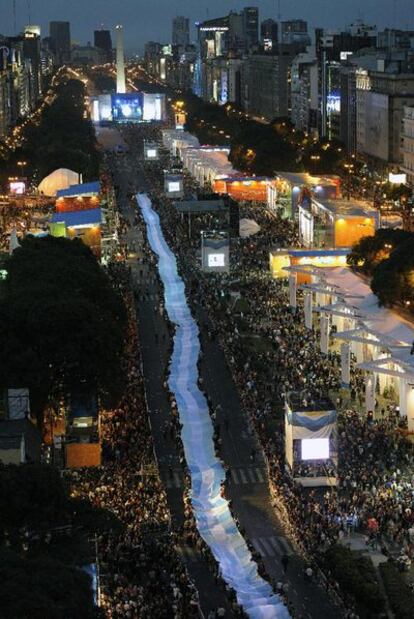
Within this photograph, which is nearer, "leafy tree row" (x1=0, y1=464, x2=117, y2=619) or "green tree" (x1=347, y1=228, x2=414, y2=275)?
"leafy tree row" (x1=0, y1=464, x2=117, y2=619)

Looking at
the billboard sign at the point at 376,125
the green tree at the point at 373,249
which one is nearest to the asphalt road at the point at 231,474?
the green tree at the point at 373,249

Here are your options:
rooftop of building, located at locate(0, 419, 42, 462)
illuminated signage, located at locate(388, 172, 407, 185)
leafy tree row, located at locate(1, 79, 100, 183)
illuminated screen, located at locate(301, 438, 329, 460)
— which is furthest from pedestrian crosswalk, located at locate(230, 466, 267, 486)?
leafy tree row, located at locate(1, 79, 100, 183)

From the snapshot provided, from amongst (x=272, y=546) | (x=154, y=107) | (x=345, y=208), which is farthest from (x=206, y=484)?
(x=154, y=107)

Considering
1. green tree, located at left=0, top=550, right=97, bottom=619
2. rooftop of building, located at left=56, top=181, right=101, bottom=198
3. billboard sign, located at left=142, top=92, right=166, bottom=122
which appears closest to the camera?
green tree, located at left=0, top=550, right=97, bottom=619

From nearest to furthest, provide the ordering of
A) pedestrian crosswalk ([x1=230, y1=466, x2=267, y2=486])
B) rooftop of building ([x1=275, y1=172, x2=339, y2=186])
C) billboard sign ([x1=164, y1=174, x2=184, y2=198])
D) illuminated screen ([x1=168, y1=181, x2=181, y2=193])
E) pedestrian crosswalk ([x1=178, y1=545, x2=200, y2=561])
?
pedestrian crosswalk ([x1=178, y1=545, x2=200, y2=561])
pedestrian crosswalk ([x1=230, y1=466, x2=267, y2=486])
rooftop of building ([x1=275, y1=172, x2=339, y2=186])
billboard sign ([x1=164, y1=174, x2=184, y2=198])
illuminated screen ([x1=168, y1=181, x2=181, y2=193])

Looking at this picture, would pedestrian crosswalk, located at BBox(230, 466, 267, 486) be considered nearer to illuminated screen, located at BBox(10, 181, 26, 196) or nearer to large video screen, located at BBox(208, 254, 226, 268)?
large video screen, located at BBox(208, 254, 226, 268)

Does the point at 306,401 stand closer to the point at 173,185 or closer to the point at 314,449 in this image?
the point at 314,449

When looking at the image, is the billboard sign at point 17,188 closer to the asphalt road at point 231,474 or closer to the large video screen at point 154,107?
the asphalt road at point 231,474
